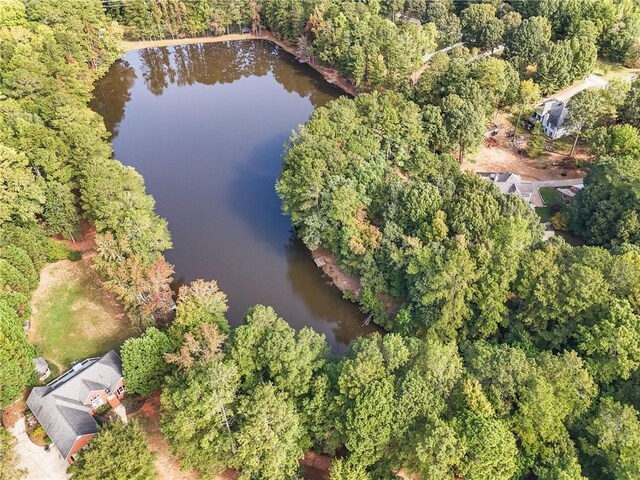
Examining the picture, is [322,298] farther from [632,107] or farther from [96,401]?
[632,107]

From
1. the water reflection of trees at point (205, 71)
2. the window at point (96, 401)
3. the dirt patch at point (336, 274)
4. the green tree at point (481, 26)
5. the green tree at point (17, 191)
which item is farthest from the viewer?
the water reflection of trees at point (205, 71)

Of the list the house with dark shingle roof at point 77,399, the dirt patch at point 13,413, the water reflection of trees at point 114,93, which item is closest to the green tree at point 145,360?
the house with dark shingle roof at point 77,399

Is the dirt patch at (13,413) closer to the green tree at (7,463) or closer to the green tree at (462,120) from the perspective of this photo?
the green tree at (7,463)

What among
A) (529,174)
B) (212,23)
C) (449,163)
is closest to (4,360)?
(449,163)

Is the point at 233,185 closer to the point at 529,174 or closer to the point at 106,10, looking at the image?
the point at 529,174

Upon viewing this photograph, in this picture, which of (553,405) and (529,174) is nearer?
(553,405)

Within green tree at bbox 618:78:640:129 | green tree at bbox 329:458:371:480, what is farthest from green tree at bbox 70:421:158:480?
green tree at bbox 618:78:640:129
